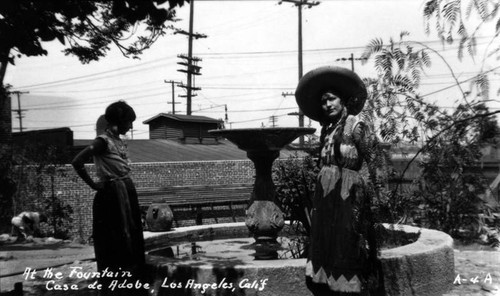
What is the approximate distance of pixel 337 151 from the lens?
367 centimetres

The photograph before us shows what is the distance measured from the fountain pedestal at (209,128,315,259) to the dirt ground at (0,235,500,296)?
2.35 metres

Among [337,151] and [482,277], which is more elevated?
[337,151]

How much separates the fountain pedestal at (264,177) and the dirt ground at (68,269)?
2350 millimetres

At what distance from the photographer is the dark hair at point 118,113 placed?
445 cm

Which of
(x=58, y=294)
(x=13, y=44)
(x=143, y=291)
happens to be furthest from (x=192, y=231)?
(x=13, y=44)

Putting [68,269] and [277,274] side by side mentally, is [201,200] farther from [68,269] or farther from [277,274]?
[277,274]

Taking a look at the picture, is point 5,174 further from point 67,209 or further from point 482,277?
point 482,277

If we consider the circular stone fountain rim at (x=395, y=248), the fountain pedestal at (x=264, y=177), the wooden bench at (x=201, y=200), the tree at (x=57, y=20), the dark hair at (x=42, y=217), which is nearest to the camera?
the tree at (x=57, y=20)

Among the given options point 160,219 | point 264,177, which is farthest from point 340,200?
point 160,219

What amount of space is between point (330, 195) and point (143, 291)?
79.0 inches

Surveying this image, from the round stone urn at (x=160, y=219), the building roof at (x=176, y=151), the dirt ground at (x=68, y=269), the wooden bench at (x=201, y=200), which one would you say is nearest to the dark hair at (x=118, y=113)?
the dirt ground at (x=68, y=269)

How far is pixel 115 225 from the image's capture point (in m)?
4.32

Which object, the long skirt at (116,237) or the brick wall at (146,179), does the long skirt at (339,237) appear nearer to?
the long skirt at (116,237)

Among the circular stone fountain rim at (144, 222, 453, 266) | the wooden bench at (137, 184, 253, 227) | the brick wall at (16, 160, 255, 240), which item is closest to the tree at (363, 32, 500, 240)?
the circular stone fountain rim at (144, 222, 453, 266)
